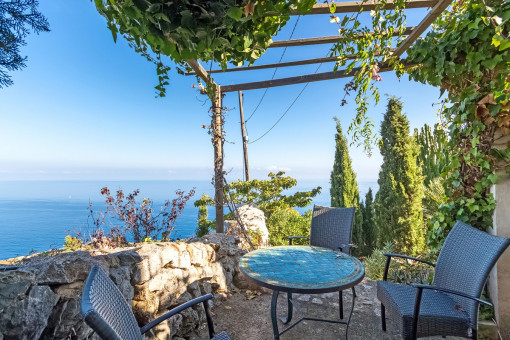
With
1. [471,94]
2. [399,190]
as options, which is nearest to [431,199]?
[399,190]

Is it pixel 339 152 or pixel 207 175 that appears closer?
pixel 207 175

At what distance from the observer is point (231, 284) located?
2.92 metres

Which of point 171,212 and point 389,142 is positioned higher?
point 389,142

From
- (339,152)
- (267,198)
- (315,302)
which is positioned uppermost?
(339,152)

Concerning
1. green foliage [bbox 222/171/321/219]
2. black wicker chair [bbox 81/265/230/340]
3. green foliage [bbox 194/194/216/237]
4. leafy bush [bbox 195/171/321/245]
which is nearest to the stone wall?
black wicker chair [bbox 81/265/230/340]

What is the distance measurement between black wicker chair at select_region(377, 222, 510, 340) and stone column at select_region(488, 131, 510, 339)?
324 millimetres

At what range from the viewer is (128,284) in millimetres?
1705

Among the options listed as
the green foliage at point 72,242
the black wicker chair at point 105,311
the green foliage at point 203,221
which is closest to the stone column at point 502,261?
the black wicker chair at point 105,311

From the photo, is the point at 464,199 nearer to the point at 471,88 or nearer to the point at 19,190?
the point at 471,88

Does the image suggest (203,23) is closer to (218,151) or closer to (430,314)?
(430,314)

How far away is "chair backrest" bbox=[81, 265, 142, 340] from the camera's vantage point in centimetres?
66

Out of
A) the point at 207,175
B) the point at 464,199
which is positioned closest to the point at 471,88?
the point at 464,199

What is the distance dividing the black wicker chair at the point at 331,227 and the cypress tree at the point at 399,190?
219 centimetres

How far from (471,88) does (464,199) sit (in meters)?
0.95
